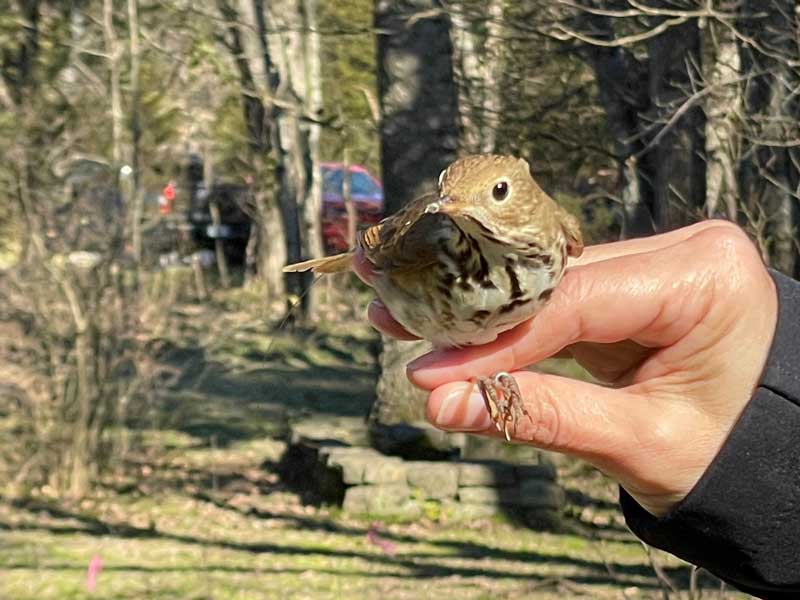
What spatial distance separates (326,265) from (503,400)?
21.7 inches

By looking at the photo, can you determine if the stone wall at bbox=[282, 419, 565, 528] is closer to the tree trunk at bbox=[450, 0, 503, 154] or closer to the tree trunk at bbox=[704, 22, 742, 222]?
the tree trunk at bbox=[450, 0, 503, 154]

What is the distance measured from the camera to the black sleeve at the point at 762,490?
6.61 feet

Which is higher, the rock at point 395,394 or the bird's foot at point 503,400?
the bird's foot at point 503,400

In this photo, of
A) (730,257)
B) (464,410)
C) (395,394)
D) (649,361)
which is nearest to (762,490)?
(649,361)

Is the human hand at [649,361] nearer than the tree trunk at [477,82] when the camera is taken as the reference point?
Yes

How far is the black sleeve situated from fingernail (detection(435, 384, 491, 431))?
0.39 meters

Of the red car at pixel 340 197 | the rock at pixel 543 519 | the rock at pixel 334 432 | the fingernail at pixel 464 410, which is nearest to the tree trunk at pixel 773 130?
the rock at pixel 543 519

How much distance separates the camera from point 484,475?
8180 millimetres

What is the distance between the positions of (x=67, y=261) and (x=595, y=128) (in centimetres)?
437

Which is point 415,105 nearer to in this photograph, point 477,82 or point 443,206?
point 477,82

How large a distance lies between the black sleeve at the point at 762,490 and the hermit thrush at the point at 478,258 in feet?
1.23

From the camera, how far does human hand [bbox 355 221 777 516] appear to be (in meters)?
1.98

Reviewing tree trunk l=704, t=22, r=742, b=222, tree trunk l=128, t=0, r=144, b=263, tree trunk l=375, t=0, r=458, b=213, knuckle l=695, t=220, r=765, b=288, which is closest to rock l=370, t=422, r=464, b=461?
tree trunk l=375, t=0, r=458, b=213

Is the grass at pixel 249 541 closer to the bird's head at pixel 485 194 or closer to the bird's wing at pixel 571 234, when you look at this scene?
the bird's wing at pixel 571 234
